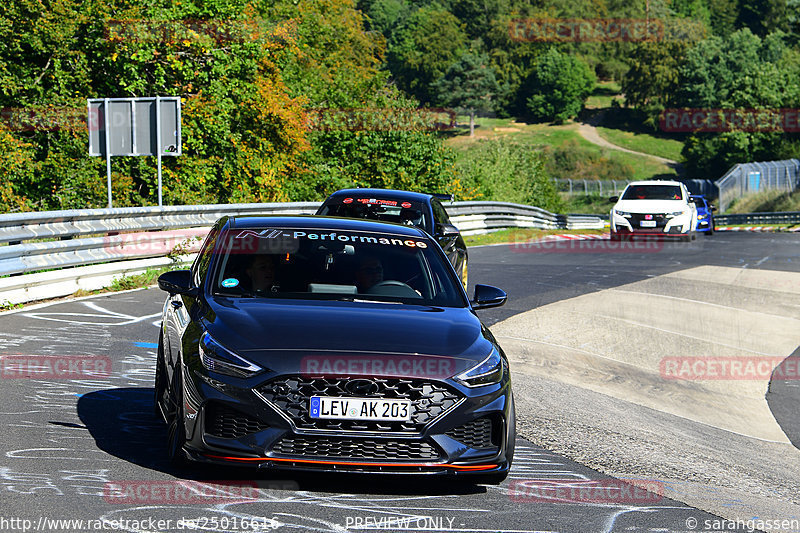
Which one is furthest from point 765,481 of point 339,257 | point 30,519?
point 30,519

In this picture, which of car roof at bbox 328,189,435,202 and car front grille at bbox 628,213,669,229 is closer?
car roof at bbox 328,189,435,202

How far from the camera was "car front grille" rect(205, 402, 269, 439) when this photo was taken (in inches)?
214

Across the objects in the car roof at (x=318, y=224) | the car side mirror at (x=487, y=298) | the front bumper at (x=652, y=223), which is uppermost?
the car roof at (x=318, y=224)

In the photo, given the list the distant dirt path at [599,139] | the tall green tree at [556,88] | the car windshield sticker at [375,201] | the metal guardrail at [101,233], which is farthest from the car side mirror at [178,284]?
the tall green tree at [556,88]

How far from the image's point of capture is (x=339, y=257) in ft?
22.8

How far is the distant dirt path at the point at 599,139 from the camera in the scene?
136125mm

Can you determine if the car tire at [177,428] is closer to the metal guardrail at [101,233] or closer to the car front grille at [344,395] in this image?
the car front grille at [344,395]

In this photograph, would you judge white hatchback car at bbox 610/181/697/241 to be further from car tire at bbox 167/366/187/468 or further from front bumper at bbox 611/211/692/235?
car tire at bbox 167/366/187/468
